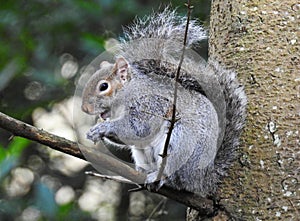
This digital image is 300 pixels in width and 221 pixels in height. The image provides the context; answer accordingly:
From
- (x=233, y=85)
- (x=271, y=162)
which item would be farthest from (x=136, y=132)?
(x=271, y=162)

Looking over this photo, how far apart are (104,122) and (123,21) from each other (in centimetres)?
64

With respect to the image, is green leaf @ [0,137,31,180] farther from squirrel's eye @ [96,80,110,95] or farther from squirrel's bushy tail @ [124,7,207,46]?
squirrel's bushy tail @ [124,7,207,46]

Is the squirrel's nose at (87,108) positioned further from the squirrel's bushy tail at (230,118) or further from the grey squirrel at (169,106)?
the squirrel's bushy tail at (230,118)

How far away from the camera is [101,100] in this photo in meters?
1.56

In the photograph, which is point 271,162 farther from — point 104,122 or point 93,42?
point 93,42

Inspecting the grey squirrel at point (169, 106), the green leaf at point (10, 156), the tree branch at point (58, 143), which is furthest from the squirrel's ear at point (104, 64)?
the tree branch at point (58, 143)

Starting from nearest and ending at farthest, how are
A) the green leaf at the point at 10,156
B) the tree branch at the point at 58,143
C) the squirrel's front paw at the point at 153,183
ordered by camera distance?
the tree branch at the point at 58,143 < the squirrel's front paw at the point at 153,183 < the green leaf at the point at 10,156

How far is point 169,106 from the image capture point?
4.98 ft

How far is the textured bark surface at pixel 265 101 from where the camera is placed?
125 cm

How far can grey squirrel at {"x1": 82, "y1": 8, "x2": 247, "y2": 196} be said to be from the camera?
4.50 ft

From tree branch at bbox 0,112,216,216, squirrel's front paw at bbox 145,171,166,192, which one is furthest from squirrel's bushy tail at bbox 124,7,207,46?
tree branch at bbox 0,112,216,216

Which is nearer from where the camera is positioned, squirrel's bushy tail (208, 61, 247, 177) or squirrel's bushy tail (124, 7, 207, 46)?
squirrel's bushy tail (208, 61, 247, 177)

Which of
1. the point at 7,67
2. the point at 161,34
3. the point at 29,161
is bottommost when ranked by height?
the point at 29,161

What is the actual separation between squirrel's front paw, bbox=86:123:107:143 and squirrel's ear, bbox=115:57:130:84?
0.14 metres
